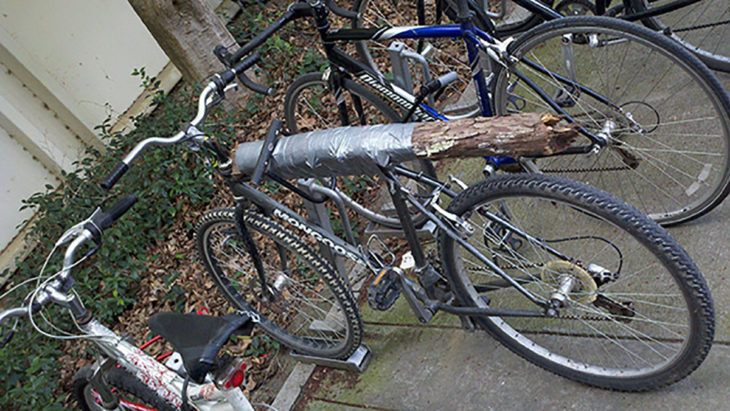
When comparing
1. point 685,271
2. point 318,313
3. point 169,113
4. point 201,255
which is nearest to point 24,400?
point 201,255

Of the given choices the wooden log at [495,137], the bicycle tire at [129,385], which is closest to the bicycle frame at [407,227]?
the wooden log at [495,137]

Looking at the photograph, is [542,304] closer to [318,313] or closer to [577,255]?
[577,255]

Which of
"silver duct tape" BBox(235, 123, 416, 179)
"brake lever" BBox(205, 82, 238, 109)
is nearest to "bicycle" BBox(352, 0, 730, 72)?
"silver duct tape" BBox(235, 123, 416, 179)

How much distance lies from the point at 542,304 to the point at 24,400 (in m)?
3.46

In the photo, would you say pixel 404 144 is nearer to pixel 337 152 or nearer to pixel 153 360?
pixel 337 152

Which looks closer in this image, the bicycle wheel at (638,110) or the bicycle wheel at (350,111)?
the bicycle wheel at (638,110)

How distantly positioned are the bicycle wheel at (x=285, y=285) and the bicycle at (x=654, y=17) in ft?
5.34

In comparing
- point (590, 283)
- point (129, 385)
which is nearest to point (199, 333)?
point (129, 385)

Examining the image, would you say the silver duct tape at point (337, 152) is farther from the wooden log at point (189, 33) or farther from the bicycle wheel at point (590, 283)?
the wooden log at point (189, 33)

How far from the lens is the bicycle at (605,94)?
296 centimetres

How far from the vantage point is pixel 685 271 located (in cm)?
227

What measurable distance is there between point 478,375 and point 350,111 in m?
2.72

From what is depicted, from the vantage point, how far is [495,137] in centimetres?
229

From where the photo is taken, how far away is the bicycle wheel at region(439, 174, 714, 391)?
2.30 meters
